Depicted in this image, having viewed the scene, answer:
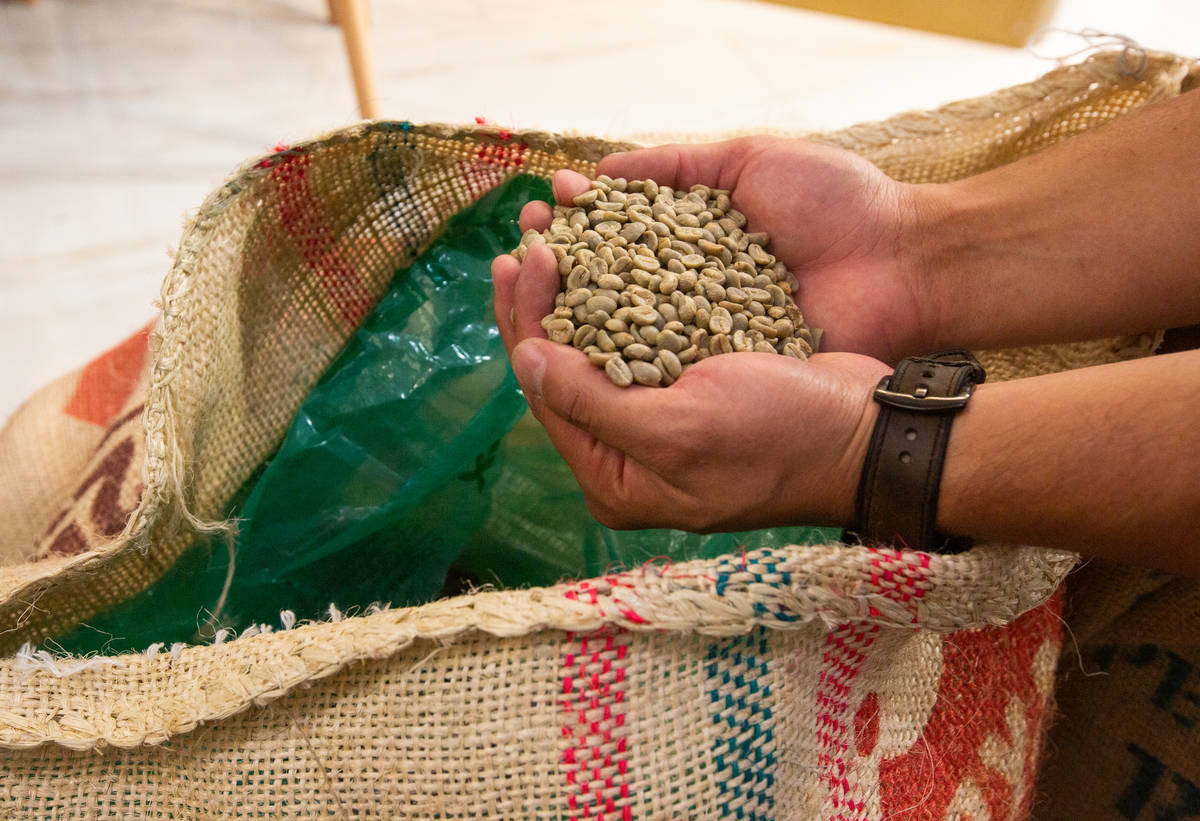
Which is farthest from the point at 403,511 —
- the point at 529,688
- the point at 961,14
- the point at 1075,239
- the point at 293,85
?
the point at 961,14

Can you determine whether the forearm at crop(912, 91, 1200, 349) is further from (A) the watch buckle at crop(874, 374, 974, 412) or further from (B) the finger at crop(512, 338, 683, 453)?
(B) the finger at crop(512, 338, 683, 453)

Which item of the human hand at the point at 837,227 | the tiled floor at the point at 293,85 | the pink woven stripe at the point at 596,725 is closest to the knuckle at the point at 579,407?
the pink woven stripe at the point at 596,725

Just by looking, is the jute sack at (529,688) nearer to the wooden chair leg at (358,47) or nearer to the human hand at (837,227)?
the human hand at (837,227)

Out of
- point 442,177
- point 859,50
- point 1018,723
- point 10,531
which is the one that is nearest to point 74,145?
point 10,531

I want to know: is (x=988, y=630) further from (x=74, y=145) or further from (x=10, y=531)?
(x=74, y=145)

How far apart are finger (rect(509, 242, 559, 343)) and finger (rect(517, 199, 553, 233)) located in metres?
0.09

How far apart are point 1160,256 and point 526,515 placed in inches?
27.0

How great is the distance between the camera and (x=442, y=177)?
1062mm

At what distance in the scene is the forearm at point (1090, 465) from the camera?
1.96 feet

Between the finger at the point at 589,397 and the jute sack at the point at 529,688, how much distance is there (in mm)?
146

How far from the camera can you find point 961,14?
2551mm

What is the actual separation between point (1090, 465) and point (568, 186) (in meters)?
0.55

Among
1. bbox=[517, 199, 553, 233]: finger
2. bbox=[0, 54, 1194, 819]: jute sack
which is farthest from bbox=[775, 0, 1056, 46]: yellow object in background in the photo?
bbox=[517, 199, 553, 233]: finger

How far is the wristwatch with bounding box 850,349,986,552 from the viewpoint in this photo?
2.16 ft
